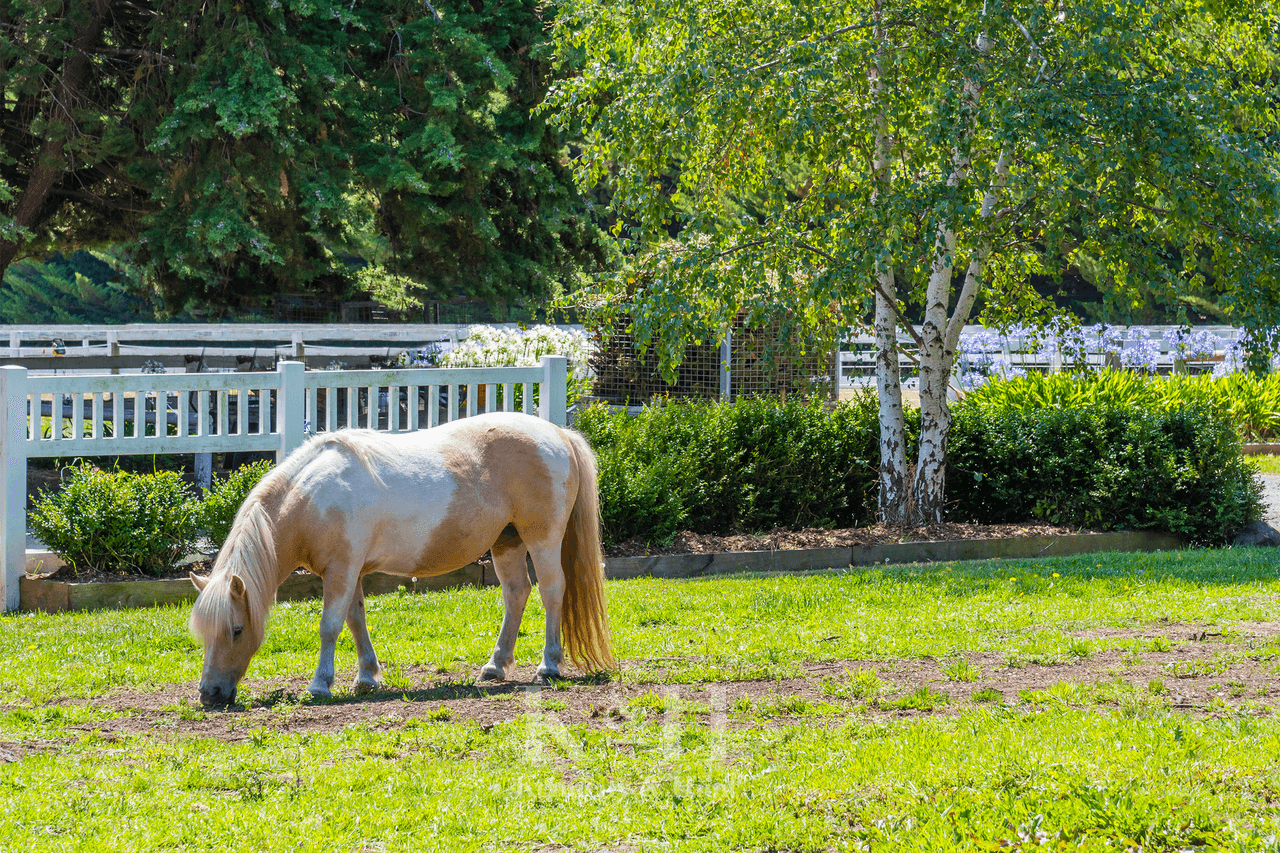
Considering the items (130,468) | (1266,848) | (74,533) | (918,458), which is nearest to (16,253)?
(130,468)

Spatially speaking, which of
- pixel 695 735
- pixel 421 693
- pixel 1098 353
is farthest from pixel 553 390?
pixel 1098 353

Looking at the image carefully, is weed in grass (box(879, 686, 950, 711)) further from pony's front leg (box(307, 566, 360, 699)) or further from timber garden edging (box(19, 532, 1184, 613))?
timber garden edging (box(19, 532, 1184, 613))

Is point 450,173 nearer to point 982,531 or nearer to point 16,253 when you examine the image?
point 16,253

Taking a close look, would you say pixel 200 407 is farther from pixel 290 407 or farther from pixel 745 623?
pixel 745 623

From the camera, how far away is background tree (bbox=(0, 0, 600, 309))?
1744cm

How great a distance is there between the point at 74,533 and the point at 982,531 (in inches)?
322

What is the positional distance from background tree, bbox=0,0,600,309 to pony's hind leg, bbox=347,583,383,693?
1254 cm

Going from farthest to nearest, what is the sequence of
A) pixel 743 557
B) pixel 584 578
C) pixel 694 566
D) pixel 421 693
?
1. pixel 743 557
2. pixel 694 566
3. pixel 584 578
4. pixel 421 693

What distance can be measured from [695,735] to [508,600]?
5.78 ft

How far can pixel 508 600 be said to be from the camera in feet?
20.8

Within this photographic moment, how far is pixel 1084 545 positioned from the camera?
1132cm

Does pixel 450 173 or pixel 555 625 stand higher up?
pixel 450 173

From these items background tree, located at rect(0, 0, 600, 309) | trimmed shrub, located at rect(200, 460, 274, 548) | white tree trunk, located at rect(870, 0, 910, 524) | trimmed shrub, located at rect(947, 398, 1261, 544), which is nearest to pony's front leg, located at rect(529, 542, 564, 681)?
trimmed shrub, located at rect(200, 460, 274, 548)

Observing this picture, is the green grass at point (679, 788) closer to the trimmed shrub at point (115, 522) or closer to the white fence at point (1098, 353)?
the trimmed shrub at point (115, 522)
